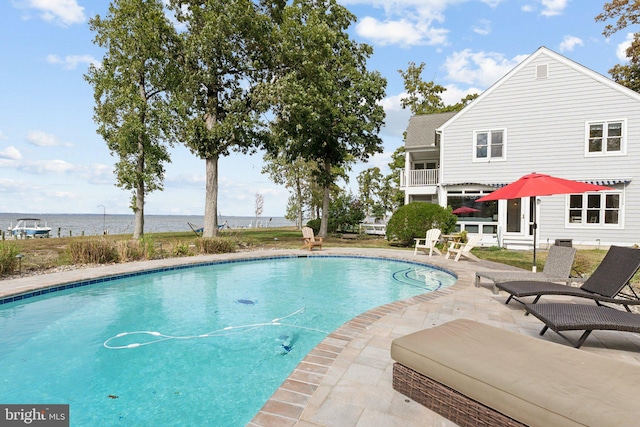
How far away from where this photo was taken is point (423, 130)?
21156mm

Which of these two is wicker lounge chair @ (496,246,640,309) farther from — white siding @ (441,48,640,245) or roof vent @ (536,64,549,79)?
roof vent @ (536,64,549,79)

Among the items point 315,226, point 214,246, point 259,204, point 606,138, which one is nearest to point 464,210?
point 606,138

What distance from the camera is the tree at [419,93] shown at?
1342 inches

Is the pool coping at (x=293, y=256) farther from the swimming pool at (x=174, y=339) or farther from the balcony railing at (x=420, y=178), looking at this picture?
the balcony railing at (x=420, y=178)

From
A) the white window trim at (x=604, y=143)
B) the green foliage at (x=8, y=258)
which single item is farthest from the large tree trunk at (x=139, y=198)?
the white window trim at (x=604, y=143)

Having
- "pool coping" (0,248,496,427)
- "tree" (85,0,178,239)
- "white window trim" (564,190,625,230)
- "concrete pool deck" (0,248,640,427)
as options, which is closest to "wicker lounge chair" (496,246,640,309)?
"concrete pool deck" (0,248,640,427)

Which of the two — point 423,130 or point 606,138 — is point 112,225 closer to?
point 423,130

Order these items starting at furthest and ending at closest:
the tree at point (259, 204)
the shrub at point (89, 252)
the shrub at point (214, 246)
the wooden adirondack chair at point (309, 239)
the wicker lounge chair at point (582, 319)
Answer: the tree at point (259, 204) < the wooden adirondack chair at point (309, 239) < the shrub at point (214, 246) < the shrub at point (89, 252) < the wicker lounge chair at point (582, 319)

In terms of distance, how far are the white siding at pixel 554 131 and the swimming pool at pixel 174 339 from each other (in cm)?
961

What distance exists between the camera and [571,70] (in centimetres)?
1517

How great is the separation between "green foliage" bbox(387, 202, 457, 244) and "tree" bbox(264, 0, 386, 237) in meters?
6.22

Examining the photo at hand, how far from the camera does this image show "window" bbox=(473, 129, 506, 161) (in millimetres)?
16531

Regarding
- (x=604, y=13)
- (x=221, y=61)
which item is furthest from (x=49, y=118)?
(x=604, y=13)

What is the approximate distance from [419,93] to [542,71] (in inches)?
789
